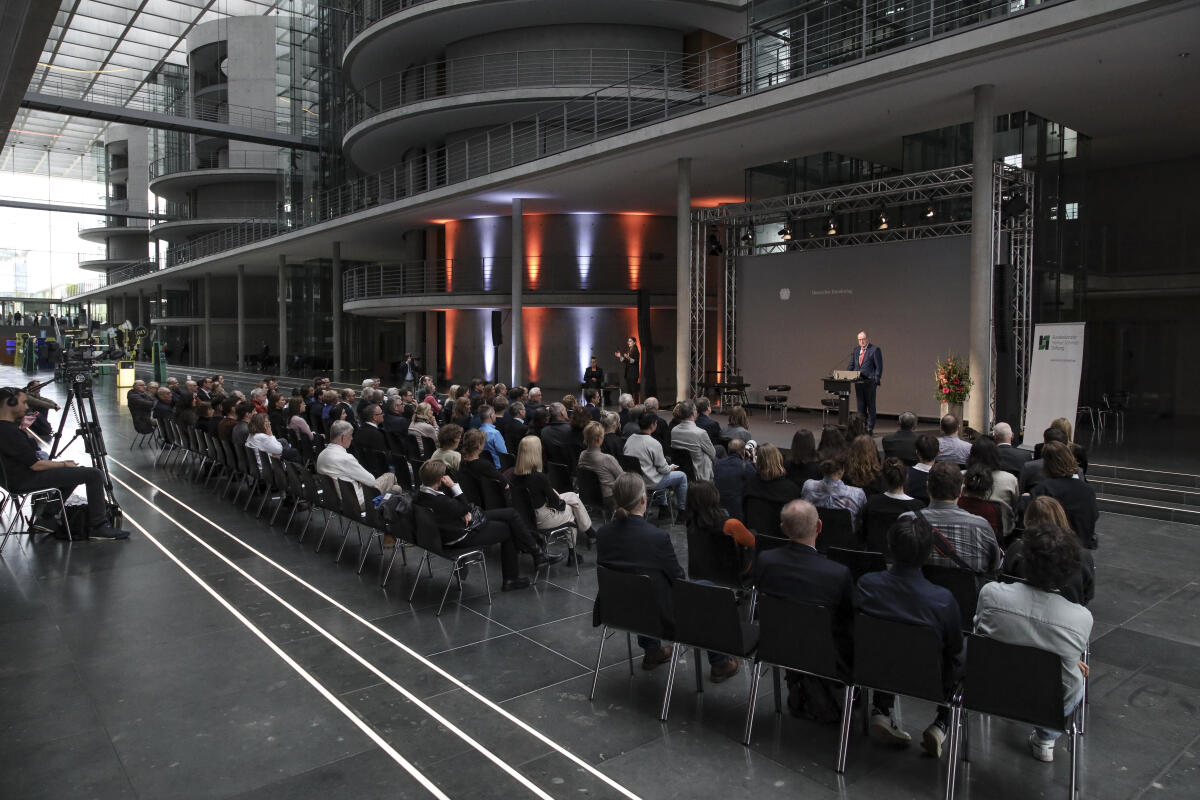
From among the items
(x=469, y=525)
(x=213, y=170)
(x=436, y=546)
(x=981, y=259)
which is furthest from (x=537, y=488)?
(x=213, y=170)

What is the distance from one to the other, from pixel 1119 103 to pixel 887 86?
4225 mm

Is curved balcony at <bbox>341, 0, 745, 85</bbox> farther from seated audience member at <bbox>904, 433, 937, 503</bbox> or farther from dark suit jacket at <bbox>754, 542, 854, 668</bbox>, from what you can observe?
→ dark suit jacket at <bbox>754, 542, 854, 668</bbox>

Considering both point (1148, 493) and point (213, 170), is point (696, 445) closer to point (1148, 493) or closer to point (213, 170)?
point (1148, 493)

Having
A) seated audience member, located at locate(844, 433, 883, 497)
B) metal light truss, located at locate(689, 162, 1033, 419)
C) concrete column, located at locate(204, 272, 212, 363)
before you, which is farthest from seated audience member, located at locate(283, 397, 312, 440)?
concrete column, located at locate(204, 272, 212, 363)

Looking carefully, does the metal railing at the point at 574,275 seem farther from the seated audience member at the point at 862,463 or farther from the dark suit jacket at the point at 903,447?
the seated audience member at the point at 862,463

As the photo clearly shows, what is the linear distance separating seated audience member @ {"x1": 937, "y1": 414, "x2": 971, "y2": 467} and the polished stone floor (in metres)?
1.46

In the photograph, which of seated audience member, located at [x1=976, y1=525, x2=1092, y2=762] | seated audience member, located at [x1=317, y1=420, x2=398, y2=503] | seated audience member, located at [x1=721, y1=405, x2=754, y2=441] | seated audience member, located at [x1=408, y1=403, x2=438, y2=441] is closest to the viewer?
seated audience member, located at [x1=976, y1=525, x2=1092, y2=762]

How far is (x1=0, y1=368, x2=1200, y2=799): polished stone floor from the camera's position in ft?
11.8

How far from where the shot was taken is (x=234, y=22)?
42.3 meters

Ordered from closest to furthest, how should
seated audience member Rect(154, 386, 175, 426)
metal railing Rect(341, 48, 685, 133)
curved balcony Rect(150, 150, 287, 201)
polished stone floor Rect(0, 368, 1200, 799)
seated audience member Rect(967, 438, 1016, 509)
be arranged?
polished stone floor Rect(0, 368, 1200, 799) < seated audience member Rect(967, 438, 1016, 509) < seated audience member Rect(154, 386, 175, 426) < metal railing Rect(341, 48, 685, 133) < curved balcony Rect(150, 150, 287, 201)

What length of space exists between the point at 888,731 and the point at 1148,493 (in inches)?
288

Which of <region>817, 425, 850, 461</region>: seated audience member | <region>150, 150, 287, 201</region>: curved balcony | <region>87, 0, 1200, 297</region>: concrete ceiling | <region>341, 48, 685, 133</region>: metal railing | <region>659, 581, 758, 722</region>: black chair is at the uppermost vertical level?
<region>150, 150, 287, 201</region>: curved balcony

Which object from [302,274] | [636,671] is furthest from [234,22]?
[636,671]

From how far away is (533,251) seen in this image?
23.3 metres
